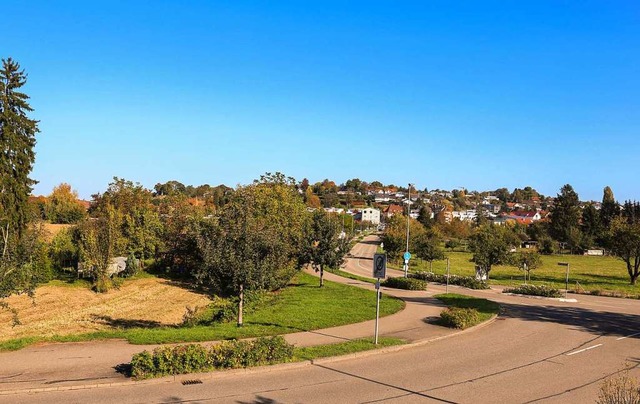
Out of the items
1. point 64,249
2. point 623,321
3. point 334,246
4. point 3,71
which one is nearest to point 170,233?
point 64,249

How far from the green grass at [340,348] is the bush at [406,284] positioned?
57.8 feet

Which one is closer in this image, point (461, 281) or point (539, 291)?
point (539, 291)

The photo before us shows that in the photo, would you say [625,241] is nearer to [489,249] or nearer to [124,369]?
[489,249]

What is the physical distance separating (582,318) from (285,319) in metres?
14.4

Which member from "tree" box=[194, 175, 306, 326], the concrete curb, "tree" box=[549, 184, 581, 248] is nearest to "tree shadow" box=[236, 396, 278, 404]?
the concrete curb

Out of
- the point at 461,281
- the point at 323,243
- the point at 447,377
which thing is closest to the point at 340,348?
the point at 447,377

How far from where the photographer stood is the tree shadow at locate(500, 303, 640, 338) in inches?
776

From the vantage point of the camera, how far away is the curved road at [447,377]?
979 cm

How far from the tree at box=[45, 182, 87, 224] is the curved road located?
86119 millimetres

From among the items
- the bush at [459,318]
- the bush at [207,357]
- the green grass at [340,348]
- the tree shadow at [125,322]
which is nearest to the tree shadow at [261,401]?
the bush at [207,357]

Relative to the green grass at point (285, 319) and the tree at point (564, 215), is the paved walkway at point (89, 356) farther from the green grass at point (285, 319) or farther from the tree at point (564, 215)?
the tree at point (564, 215)

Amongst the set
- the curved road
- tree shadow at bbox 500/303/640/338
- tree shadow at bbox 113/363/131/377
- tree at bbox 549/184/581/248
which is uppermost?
tree at bbox 549/184/581/248

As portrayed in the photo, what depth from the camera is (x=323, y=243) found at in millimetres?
32406

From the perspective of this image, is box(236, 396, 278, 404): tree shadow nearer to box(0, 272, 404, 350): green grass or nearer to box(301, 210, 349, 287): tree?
box(0, 272, 404, 350): green grass
